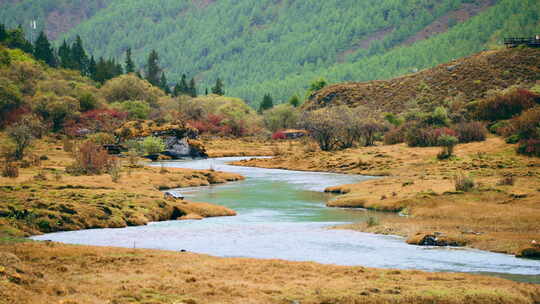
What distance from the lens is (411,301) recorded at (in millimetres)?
21859

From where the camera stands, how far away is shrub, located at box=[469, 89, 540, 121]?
89.8 metres

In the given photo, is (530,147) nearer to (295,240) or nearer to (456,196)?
(456,196)

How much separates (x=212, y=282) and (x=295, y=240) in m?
12.6

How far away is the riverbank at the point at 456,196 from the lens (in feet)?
117

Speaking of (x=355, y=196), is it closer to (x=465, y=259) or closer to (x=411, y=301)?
(x=465, y=259)

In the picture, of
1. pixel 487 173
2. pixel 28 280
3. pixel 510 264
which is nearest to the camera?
pixel 28 280

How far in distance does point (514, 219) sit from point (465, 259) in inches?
404

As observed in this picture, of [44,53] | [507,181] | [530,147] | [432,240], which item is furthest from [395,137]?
[44,53]

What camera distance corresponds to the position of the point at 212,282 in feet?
78.5

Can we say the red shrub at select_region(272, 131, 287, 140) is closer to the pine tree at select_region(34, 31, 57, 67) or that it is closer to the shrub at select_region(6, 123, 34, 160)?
the shrub at select_region(6, 123, 34, 160)

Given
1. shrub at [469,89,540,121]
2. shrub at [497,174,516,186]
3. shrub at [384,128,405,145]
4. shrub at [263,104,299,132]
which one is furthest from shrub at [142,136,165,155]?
shrub at [263,104,299,132]

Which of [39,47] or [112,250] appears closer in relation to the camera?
[112,250]

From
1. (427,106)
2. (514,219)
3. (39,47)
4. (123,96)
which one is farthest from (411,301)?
(39,47)

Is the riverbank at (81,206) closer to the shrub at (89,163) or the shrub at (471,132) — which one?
the shrub at (89,163)
